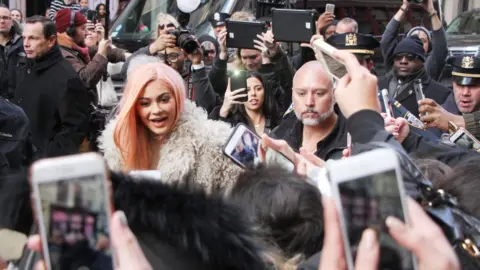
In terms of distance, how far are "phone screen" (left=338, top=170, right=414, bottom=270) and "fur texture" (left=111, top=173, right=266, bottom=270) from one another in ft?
1.42

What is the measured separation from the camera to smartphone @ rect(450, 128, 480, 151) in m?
3.99

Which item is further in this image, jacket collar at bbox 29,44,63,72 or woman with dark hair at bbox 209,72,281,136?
jacket collar at bbox 29,44,63,72

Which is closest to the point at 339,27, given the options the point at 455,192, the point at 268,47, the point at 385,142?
the point at 268,47

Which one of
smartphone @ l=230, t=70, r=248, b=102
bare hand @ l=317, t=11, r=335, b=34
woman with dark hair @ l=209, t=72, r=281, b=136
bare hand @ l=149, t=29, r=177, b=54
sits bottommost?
woman with dark hair @ l=209, t=72, r=281, b=136

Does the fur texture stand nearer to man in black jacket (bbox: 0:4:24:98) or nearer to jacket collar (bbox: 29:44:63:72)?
jacket collar (bbox: 29:44:63:72)

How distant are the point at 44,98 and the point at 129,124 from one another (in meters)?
2.81

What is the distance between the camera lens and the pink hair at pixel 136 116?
3.61m

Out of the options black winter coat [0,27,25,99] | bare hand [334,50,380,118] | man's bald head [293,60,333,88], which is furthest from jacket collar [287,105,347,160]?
black winter coat [0,27,25,99]

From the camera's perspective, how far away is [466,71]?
A: 555 centimetres

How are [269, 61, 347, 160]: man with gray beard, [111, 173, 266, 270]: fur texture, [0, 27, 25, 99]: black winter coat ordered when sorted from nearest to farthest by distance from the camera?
1. [111, 173, 266, 270]: fur texture
2. [269, 61, 347, 160]: man with gray beard
3. [0, 27, 25, 99]: black winter coat

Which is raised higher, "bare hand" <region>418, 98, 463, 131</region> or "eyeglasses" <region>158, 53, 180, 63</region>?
"eyeglasses" <region>158, 53, 180, 63</region>

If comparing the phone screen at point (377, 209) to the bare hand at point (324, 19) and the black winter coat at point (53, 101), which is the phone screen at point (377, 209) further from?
the bare hand at point (324, 19)

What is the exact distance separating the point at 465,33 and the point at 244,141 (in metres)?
11.6

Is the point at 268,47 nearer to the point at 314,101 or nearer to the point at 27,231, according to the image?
the point at 314,101
